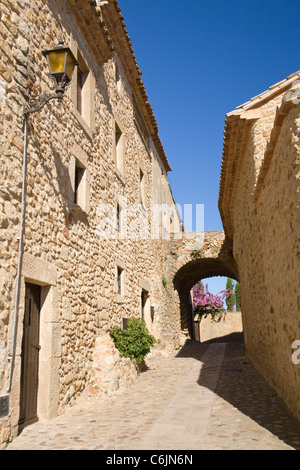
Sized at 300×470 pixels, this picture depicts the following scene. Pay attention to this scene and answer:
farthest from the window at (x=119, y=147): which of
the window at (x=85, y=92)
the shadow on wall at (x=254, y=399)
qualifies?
the shadow on wall at (x=254, y=399)

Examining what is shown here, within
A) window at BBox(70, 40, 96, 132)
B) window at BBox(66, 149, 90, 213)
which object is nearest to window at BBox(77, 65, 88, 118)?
window at BBox(70, 40, 96, 132)

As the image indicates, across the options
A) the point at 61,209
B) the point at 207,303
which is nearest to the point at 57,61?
the point at 61,209

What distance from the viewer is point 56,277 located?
18.0 ft

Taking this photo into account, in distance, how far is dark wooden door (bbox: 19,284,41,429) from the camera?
4648 millimetres

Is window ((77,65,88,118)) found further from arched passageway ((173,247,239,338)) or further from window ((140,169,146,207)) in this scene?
arched passageway ((173,247,239,338))

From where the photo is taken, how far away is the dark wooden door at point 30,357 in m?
4.65

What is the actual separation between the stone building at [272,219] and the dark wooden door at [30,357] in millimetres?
3110

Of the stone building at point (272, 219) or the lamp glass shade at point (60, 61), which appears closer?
the stone building at point (272, 219)

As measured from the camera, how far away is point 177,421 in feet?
15.0

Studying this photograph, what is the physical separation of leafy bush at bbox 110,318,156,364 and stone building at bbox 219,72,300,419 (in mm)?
2351

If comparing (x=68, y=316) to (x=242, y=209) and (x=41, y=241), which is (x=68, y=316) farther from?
(x=242, y=209)

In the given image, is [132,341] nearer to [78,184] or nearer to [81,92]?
[78,184]

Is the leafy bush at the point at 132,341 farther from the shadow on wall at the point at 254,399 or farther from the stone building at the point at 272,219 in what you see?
the stone building at the point at 272,219
